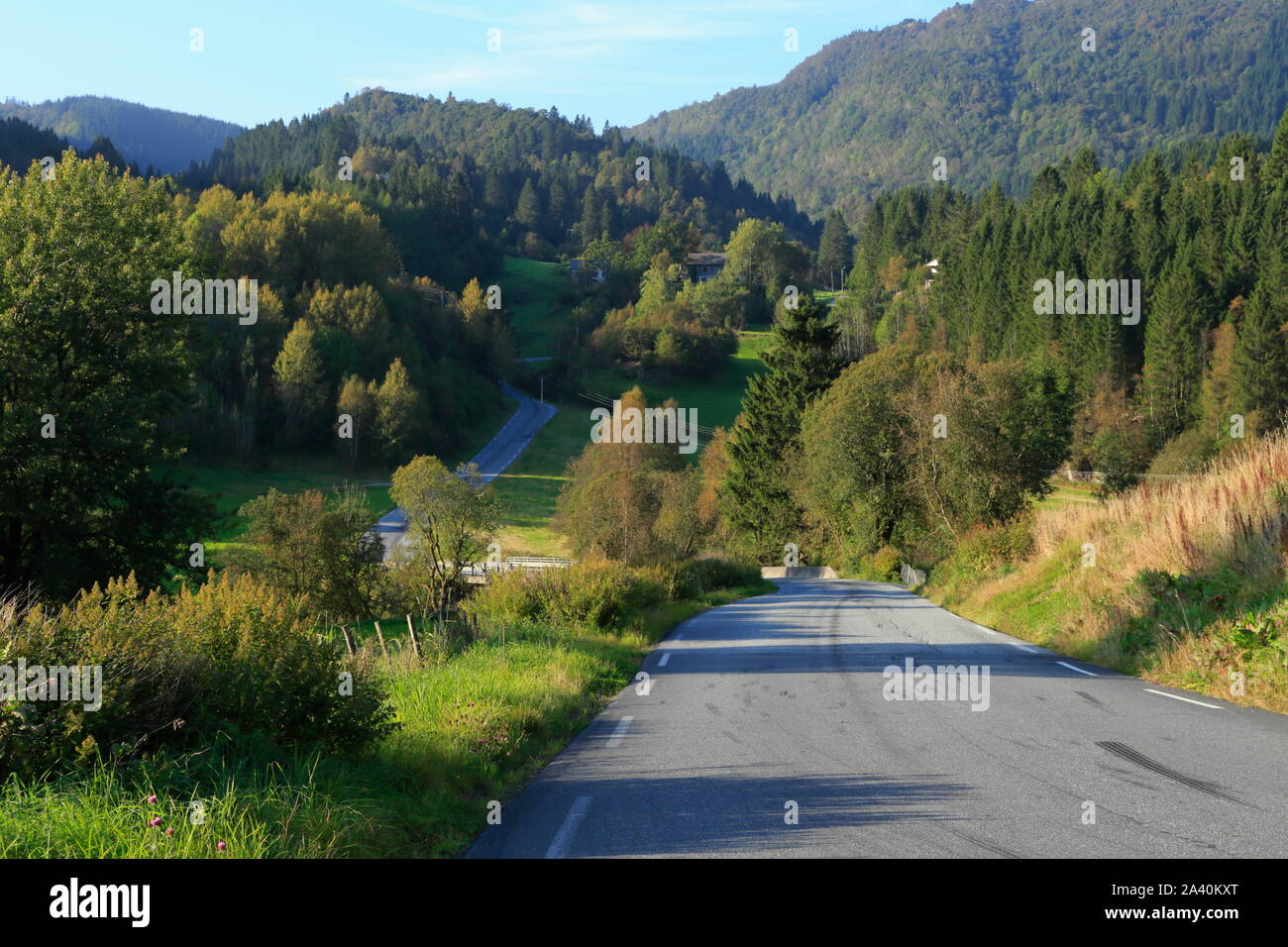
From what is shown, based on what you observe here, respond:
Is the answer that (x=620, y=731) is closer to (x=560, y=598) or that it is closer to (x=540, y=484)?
(x=560, y=598)

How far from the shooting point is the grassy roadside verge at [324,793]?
4918mm

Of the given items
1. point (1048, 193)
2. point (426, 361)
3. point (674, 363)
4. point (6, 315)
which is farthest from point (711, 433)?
point (6, 315)

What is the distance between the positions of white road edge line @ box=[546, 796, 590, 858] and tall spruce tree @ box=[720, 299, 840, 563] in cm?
5244

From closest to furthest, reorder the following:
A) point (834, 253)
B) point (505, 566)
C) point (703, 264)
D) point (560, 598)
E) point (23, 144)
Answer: point (560, 598), point (505, 566), point (23, 144), point (703, 264), point (834, 253)

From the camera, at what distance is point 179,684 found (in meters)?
6.33

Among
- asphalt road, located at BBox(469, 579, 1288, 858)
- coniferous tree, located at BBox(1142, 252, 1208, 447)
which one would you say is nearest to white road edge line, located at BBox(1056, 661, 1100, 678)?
asphalt road, located at BBox(469, 579, 1288, 858)

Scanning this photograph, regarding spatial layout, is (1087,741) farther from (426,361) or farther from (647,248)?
(647,248)

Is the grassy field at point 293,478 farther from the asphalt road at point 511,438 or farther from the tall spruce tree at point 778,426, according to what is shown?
the tall spruce tree at point 778,426

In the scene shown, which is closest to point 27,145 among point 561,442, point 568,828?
point 561,442

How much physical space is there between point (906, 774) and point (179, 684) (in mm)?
5183

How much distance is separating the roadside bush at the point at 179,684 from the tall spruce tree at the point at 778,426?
172 ft

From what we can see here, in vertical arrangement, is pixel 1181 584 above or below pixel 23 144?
below

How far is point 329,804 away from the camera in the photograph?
580 centimetres

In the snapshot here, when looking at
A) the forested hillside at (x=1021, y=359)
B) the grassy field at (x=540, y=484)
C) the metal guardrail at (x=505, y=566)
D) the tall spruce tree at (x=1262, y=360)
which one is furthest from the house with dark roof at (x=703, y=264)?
the metal guardrail at (x=505, y=566)
